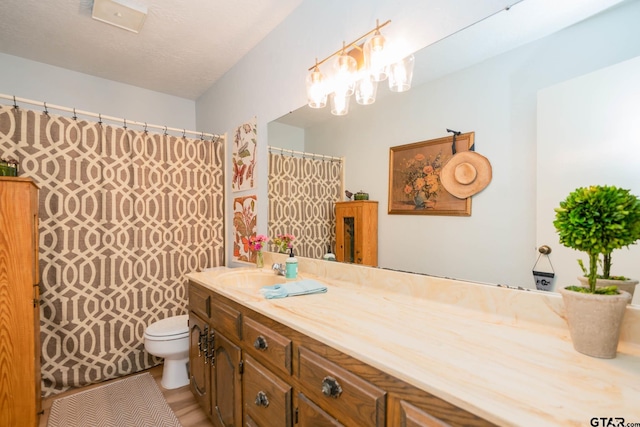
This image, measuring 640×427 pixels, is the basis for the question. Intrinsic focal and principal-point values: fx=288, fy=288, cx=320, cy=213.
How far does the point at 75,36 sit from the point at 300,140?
1.89m

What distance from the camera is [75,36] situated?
2139mm

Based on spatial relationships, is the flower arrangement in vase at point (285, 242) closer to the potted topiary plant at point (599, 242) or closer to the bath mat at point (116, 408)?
the bath mat at point (116, 408)

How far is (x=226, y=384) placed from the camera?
1415 mm

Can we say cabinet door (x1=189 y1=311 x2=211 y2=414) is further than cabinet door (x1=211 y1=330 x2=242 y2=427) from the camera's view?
Yes

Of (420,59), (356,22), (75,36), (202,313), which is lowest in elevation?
(202,313)

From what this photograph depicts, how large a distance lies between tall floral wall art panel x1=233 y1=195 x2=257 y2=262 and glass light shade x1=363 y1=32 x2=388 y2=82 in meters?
1.29

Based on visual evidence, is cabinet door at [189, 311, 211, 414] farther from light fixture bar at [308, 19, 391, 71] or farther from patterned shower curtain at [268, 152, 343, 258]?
light fixture bar at [308, 19, 391, 71]

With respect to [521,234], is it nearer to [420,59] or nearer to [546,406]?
[546,406]

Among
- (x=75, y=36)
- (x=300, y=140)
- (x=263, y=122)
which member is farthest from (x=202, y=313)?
(x=75, y=36)

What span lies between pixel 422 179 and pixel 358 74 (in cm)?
66

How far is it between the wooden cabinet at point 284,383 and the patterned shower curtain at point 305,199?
2.07ft

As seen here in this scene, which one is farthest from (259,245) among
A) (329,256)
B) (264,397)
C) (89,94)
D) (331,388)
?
(89,94)

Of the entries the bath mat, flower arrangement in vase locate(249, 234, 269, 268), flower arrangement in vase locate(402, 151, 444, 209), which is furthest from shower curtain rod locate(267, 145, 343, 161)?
the bath mat

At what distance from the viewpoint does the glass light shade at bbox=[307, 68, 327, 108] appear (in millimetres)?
1656
